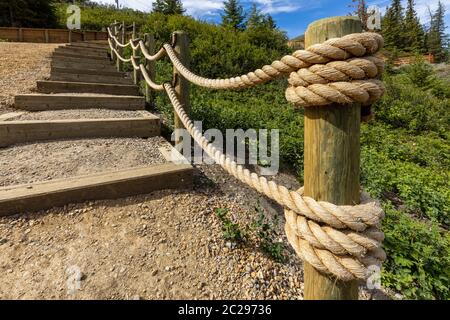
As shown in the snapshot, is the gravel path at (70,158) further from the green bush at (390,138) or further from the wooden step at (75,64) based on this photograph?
the wooden step at (75,64)

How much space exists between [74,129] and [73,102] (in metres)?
0.96

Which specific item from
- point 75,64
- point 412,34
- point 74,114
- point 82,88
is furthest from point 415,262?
point 412,34

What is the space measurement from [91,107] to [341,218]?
3431mm

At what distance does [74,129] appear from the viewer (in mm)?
2545

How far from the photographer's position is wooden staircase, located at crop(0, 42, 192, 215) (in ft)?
5.27

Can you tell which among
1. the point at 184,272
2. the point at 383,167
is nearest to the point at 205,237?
the point at 184,272

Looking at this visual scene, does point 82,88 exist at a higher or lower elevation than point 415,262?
higher

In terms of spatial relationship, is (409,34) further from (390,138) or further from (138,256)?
(138,256)

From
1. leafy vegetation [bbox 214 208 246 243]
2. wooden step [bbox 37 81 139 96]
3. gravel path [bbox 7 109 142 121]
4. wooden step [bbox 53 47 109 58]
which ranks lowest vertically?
leafy vegetation [bbox 214 208 246 243]

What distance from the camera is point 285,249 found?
1774 mm

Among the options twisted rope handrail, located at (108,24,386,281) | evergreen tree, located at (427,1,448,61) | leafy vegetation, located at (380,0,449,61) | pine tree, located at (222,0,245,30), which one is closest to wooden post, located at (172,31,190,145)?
twisted rope handrail, located at (108,24,386,281)

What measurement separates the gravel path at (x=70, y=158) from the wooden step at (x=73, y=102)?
102 cm

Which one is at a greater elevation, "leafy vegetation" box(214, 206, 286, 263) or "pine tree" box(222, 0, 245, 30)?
"pine tree" box(222, 0, 245, 30)

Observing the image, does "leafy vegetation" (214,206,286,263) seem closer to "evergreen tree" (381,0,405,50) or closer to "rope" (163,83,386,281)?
"rope" (163,83,386,281)
